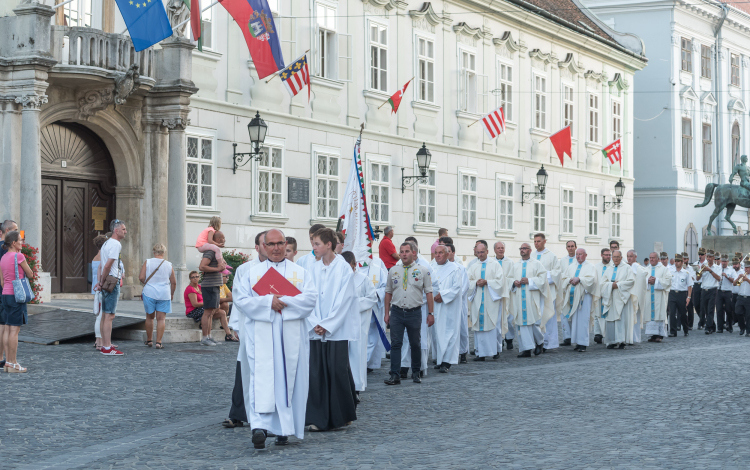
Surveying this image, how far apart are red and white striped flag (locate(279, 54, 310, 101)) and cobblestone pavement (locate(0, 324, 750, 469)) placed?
8158mm

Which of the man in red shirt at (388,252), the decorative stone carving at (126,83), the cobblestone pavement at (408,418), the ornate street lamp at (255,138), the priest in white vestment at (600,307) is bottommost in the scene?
the cobblestone pavement at (408,418)

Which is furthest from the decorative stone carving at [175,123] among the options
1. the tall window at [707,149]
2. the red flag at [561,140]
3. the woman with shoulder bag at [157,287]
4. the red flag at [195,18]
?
the tall window at [707,149]

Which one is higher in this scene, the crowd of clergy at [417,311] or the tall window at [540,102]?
the tall window at [540,102]

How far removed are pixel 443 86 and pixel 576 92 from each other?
871 cm

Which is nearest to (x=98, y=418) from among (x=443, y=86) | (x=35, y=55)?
(x=35, y=55)

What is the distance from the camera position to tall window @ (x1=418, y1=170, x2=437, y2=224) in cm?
2780

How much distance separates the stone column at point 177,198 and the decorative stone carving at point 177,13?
1.66m

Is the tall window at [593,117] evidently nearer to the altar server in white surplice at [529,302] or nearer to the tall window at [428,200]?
the tall window at [428,200]

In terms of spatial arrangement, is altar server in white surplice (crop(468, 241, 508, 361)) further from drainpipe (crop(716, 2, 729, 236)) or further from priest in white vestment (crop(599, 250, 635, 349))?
drainpipe (crop(716, 2, 729, 236))

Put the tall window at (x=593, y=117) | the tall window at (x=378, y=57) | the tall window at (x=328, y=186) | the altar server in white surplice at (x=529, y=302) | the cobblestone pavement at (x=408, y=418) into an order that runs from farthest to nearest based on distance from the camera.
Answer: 1. the tall window at (x=593, y=117)
2. the tall window at (x=378, y=57)
3. the tall window at (x=328, y=186)
4. the altar server in white surplice at (x=529, y=302)
5. the cobblestone pavement at (x=408, y=418)

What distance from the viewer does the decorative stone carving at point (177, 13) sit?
19.5 m

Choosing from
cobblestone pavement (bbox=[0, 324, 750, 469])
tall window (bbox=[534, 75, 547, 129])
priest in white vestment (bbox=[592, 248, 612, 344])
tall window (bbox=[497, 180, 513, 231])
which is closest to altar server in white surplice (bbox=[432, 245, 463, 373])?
cobblestone pavement (bbox=[0, 324, 750, 469])

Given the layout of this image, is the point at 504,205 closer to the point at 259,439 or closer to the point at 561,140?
the point at 561,140

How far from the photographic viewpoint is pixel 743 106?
5034 centimetres
